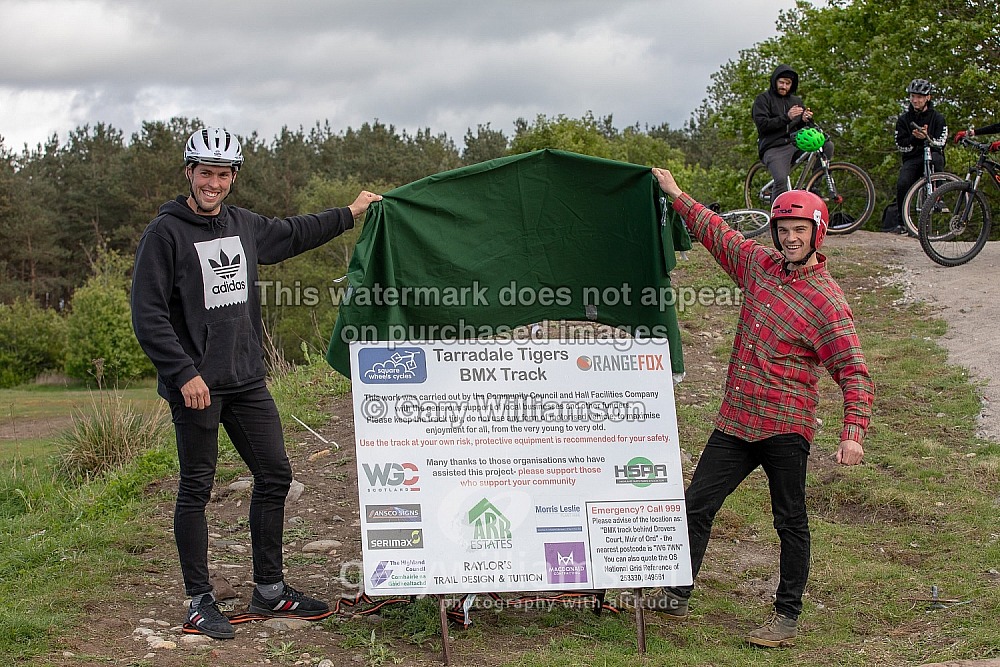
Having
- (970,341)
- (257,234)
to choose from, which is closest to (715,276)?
(970,341)

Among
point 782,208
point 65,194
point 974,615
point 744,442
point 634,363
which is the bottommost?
point 974,615

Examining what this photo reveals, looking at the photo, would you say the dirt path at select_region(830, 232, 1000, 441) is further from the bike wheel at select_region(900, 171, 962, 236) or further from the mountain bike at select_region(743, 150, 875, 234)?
the bike wheel at select_region(900, 171, 962, 236)

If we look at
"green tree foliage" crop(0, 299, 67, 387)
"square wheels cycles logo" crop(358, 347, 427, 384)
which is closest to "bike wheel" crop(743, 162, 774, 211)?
"square wheels cycles logo" crop(358, 347, 427, 384)

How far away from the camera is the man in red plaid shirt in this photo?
4.47 meters

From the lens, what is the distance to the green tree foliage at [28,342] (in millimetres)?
41656

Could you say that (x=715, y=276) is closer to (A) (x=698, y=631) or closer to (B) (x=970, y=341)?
(B) (x=970, y=341)

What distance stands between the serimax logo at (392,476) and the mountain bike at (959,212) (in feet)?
27.3

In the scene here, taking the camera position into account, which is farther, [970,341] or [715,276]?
[715,276]

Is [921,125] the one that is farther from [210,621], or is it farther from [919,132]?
[210,621]

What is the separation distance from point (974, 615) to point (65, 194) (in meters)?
53.1

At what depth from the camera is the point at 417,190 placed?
16.6 ft

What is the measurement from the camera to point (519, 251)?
530 centimetres

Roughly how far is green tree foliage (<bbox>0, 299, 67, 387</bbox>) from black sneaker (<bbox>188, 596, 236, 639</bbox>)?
4064 cm

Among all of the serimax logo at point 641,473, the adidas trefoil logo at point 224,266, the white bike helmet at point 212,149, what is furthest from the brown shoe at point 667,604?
the white bike helmet at point 212,149
